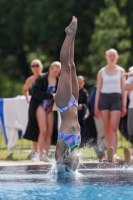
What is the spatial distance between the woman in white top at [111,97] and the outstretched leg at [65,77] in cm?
385

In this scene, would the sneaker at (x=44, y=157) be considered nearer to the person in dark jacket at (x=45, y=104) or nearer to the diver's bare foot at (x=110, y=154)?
the person in dark jacket at (x=45, y=104)

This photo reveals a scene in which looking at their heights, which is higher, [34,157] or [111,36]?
[111,36]

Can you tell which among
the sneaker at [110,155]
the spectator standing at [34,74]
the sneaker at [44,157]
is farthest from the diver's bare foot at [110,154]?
the spectator standing at [34,74]

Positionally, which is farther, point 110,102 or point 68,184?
point 110,102

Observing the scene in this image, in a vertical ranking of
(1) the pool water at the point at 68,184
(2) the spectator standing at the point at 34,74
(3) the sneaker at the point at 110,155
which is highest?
(2) the spectator standing at the point at 34,74

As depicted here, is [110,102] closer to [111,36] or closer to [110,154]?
[110,154]

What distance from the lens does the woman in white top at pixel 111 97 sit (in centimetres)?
1249

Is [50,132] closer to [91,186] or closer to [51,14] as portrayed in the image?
[91,186]

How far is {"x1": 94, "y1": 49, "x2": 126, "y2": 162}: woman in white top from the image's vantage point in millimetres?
12492

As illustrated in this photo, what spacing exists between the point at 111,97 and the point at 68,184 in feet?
16.9

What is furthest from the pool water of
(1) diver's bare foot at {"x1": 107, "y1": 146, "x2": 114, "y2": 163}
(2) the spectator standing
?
(2) the spectator standing

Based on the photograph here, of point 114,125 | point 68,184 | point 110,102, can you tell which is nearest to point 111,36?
point 110,102

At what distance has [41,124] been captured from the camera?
42.0 feet

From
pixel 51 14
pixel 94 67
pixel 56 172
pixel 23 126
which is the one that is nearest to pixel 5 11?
pixel 51 14
